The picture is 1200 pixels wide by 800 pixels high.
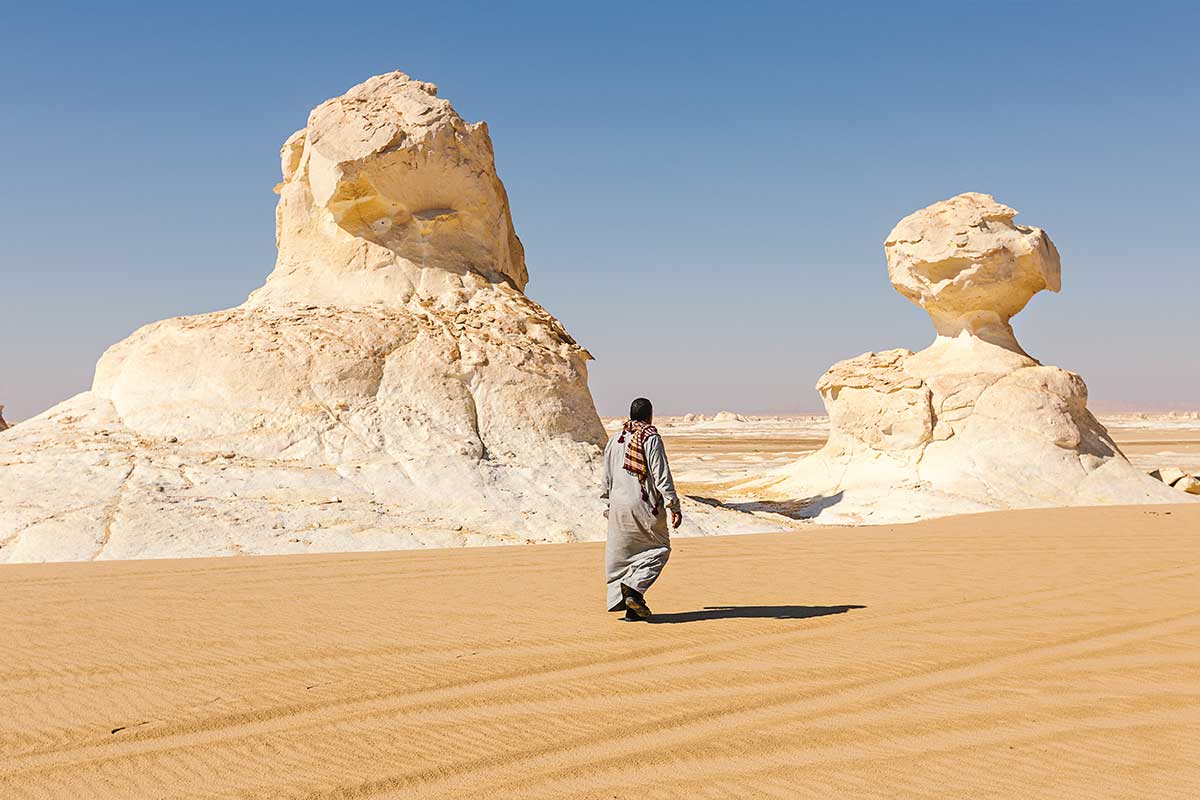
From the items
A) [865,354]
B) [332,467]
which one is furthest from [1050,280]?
[332,467]

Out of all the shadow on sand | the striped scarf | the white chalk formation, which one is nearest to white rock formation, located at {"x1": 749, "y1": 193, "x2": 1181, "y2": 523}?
the white chalk formation

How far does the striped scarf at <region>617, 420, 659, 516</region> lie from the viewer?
608cm

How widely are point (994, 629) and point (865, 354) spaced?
1436 centimetres

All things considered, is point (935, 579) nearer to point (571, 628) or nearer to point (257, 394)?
point (571, 628)

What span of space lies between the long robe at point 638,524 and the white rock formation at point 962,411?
10.4 meters

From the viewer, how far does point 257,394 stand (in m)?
11.9

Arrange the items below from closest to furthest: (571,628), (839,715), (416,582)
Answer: (839,715) → (571,628) → (416,582)

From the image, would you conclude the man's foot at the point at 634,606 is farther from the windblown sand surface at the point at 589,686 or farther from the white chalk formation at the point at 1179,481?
the white chalk formation at the point at 1179,481

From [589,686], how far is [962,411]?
14334 millimetres

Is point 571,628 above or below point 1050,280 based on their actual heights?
below

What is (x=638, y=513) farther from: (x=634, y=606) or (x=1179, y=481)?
(x=1179, y=481)

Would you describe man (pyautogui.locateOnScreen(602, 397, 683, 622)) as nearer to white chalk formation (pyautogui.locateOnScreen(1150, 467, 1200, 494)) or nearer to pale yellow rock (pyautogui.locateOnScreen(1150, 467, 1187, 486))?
white chalk formation (pyautogui.locateOnScreen(1150, 467, 1200, 494))

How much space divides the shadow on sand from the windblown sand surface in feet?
0.13

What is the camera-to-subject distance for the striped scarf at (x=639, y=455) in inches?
239
